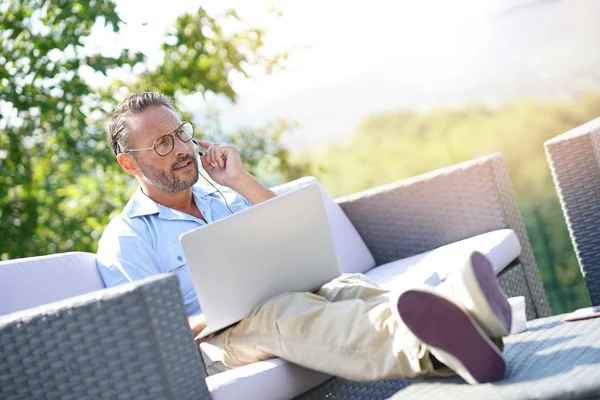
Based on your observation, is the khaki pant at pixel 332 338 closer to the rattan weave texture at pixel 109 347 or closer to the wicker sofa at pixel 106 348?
the wicker sofa at pixel 106 348

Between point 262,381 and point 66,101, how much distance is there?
290cm

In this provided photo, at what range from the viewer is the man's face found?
314 cm

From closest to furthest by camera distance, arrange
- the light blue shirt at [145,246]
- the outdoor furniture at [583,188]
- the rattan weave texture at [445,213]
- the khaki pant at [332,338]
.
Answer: the khaki pant at [332,338]
the light blue shirt at [145,246]
the outdoor furniture at [583,188]
the rattan weave texture at [445,213]

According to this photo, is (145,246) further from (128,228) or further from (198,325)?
(198,325)

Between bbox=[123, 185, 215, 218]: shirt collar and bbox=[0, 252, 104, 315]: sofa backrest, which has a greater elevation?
bbox=[123, 185, 215, 218]: shirt collar

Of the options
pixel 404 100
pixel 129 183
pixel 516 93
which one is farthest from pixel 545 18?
pixel 129 183

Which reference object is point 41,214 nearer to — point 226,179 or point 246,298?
point 226,179

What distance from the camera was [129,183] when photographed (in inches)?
238

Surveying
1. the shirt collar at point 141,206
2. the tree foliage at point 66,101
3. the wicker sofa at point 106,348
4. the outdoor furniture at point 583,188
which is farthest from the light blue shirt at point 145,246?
the tree foliage at point 66,101

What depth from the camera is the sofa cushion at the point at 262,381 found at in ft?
7.28

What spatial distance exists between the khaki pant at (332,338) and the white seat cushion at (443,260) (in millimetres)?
528

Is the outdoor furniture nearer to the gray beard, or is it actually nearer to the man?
the man

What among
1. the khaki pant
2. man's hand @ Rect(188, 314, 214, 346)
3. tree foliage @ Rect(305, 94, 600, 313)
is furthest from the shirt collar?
tree foliage @ Rect(305, 94, 600, 313)

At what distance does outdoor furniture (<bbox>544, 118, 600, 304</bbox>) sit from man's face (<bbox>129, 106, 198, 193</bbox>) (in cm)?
137
